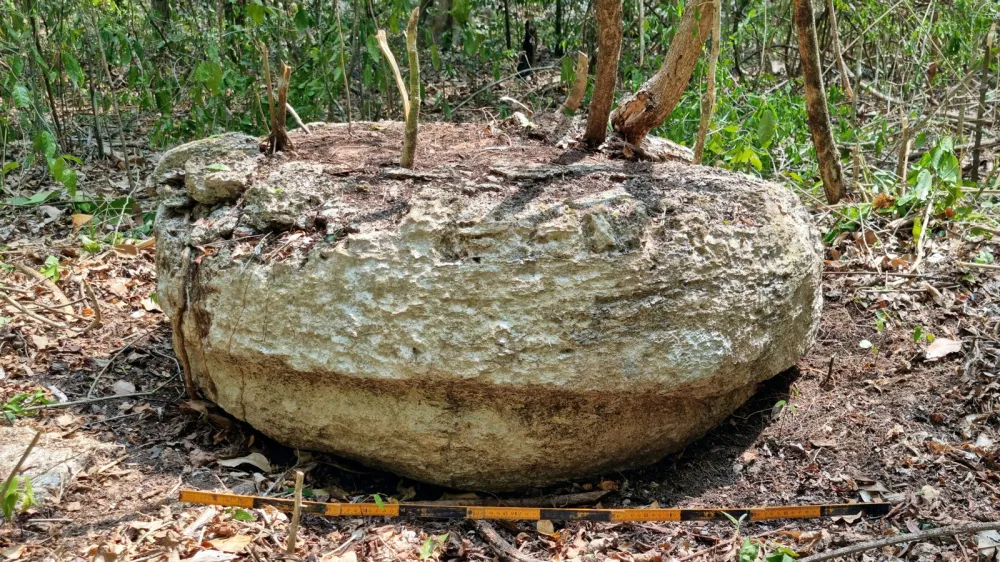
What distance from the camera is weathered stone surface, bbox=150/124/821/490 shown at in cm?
240

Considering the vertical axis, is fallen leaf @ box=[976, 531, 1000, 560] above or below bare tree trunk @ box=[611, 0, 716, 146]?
below

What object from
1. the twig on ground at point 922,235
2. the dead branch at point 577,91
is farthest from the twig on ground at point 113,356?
the twig on ground at point 922,235

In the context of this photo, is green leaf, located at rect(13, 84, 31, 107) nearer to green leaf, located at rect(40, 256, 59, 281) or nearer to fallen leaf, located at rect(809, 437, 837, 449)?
green leaf, located at rect(40, 256, 59, 281)

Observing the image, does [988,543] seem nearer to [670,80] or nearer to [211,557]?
[670,80]

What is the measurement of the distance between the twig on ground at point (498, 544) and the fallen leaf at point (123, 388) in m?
1.54

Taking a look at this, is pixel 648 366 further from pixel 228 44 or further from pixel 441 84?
pixel 441 84

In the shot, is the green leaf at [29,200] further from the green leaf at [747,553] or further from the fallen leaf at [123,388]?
the green leaf at [747,553]

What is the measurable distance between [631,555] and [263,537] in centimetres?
109

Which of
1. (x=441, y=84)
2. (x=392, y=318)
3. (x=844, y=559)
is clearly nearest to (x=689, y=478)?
(x=844, y=559)

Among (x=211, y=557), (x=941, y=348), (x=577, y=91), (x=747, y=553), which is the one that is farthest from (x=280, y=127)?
(x=941, y=348)

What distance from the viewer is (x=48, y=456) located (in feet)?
8.76

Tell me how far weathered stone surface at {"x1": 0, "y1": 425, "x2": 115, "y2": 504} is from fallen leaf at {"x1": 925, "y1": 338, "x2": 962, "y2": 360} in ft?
10.0

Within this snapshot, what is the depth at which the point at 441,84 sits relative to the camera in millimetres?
7184

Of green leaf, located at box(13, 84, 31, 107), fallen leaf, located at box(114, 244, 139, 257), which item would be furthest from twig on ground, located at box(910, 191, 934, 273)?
green leaf, located at box(13, 84, 31, 107)
